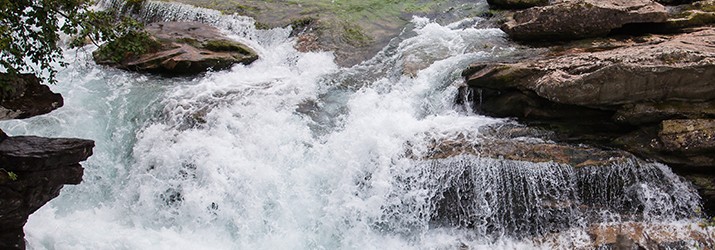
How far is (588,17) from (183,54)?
31.8 feet

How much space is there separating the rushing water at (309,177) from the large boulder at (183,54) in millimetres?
727

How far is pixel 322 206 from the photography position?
9.32 meters

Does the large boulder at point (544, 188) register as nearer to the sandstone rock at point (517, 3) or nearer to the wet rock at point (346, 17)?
the wet rock at point (346, 17)

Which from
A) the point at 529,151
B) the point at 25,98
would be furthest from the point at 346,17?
the point at 25,98

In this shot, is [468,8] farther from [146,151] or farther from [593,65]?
[146,151]

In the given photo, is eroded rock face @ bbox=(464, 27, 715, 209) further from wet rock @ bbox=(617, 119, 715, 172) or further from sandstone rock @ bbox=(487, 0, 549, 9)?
sandstone rock @ bbox=(487, 0, 549, 9)

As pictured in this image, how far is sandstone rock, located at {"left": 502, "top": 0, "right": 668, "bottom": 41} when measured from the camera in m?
11.5

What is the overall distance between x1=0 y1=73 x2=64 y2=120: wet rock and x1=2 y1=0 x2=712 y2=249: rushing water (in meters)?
2.16

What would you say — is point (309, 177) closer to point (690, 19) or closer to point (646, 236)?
point (646, 236)

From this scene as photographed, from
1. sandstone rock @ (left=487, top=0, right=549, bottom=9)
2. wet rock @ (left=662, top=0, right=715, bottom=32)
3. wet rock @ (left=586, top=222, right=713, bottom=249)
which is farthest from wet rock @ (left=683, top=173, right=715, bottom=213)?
sandstone rock @ (left=487, top=0, right=549, bottom=9)

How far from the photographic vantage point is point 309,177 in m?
9.70

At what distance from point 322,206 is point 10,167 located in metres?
4.71

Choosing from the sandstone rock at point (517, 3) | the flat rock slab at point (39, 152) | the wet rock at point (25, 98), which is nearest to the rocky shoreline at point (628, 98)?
the sandstone rock at point (517, 3)

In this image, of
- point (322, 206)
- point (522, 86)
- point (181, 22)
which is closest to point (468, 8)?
point (522, 86)
